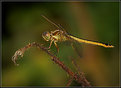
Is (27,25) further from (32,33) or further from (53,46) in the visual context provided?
(53,46)

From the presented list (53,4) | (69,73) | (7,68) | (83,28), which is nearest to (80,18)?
(83,28)

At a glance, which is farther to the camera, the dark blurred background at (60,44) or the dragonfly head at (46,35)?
the dark blurred background at (60,44)

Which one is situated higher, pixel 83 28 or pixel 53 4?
pixel 53 4

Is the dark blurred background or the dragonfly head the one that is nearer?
the dragonfly head

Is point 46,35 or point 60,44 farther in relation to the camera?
point 60,44

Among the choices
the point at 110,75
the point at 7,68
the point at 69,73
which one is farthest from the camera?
the point at 7,68

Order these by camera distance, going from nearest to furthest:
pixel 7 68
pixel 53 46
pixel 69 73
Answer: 1. pixel 69 73
2. pixel 53 46
3. pixel 7 68

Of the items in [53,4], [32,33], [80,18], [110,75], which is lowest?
[110,75]

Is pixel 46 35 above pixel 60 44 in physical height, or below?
above
